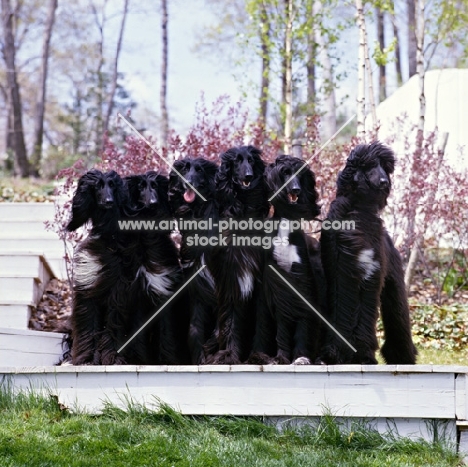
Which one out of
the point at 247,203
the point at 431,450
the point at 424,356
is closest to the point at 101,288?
the point at 247,203

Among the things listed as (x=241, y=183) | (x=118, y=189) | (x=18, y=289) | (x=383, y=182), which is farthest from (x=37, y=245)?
(x=383, y=182)

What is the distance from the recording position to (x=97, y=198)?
512 cm

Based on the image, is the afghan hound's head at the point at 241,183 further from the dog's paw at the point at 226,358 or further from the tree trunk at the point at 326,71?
the tree trunk at the point at 326,71

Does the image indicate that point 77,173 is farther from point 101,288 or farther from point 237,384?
point 237,384

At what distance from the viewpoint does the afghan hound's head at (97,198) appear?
201 inches

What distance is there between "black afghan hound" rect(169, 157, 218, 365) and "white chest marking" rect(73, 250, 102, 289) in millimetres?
590

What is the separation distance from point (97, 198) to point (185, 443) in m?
1.75

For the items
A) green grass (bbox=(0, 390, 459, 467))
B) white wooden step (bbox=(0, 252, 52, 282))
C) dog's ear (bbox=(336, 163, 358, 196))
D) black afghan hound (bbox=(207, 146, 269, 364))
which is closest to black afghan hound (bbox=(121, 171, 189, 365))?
black afghan hound (bbox=(207, 146, 269, 364))

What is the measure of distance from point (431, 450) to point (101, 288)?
2.31 metres

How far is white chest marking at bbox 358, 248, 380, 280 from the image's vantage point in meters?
4.78

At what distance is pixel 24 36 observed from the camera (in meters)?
24.9

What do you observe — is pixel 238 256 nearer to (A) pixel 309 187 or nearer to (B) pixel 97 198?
(A) pixel 309 187

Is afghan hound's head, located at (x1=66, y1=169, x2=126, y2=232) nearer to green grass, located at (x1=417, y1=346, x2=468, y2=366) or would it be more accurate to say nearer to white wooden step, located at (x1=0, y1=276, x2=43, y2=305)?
white wooden step, located at (x1=0, y1=276, x2=43, y2=305)

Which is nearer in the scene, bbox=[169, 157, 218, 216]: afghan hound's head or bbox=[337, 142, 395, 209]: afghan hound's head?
bbox=[337, 142, 395, 209]: afghan hound's head
